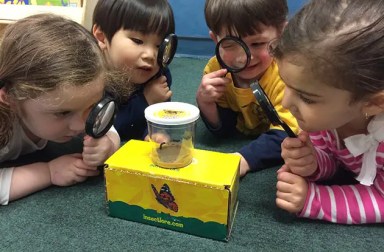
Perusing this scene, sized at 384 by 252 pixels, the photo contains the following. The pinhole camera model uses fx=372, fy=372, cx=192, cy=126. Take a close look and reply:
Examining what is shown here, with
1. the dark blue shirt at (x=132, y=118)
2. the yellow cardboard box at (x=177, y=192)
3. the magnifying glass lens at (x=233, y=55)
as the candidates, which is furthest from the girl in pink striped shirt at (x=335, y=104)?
the dark blue shirt at (x=132, y=118)

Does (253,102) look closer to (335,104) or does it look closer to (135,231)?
(335,104)

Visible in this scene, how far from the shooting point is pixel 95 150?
1.11m

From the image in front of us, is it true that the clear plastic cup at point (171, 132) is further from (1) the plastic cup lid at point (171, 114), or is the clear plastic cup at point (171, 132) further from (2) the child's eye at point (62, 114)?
(2) the child's eye at point (62, 114)

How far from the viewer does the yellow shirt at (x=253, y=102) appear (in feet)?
4.18

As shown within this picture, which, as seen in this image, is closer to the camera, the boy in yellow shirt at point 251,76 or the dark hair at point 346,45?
the dark hair at point 346,45

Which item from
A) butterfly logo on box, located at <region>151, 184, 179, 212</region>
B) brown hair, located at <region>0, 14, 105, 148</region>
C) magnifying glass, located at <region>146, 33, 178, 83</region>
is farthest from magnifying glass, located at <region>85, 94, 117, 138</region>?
magnifying glass, located at <region>146, 33, 178, 83</region>

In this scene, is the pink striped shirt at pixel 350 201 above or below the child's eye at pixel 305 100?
below

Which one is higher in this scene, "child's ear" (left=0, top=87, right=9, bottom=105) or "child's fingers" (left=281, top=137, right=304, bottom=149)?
"child's ear" (left=0, top=87, right=9, bottom=105)

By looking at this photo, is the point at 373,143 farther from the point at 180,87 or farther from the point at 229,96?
the point at 180,87

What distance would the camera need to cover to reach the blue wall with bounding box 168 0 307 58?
289cm

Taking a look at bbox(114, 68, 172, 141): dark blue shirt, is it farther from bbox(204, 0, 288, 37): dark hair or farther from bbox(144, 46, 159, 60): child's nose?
bbox(204, 0, 288, 37): dark hair

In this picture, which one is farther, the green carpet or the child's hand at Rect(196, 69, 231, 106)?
the child's hand at Rect(196, 69, 231, 106)

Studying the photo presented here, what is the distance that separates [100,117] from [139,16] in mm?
532

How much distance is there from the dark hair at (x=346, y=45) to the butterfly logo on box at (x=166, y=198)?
42 cm
